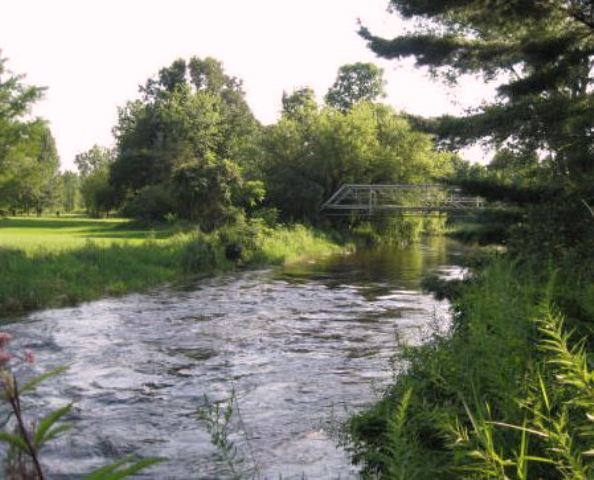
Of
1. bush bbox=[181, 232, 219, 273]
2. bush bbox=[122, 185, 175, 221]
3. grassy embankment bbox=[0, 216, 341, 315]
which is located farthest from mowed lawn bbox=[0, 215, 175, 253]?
bush bbox=[181, 232, 219, 273]

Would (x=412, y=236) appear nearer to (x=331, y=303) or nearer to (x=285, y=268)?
(x=285, y=268)

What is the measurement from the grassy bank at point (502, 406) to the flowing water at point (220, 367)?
70.3 inches

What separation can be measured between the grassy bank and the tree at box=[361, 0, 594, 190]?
4793 millimetres

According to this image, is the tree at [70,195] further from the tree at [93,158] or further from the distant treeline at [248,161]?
the distant treeline at [248,161]

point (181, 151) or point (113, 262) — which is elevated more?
point (181, 151)

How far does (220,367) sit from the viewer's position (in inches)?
445

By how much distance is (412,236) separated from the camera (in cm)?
4738

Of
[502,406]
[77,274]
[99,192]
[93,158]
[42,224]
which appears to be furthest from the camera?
[93,158]

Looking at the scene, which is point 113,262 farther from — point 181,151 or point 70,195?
point 70,195

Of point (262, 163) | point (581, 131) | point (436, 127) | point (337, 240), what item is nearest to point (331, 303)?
point (436, 127)

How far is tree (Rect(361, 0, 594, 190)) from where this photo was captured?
1142 cm

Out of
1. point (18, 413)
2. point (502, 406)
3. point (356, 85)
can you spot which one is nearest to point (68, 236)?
point (502, 406)

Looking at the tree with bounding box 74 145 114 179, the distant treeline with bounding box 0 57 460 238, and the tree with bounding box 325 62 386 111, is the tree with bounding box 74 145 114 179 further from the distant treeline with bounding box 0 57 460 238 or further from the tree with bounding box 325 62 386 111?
the distant treeline with bounding box 0 57 460 238

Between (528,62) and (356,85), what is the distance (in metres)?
62.9
